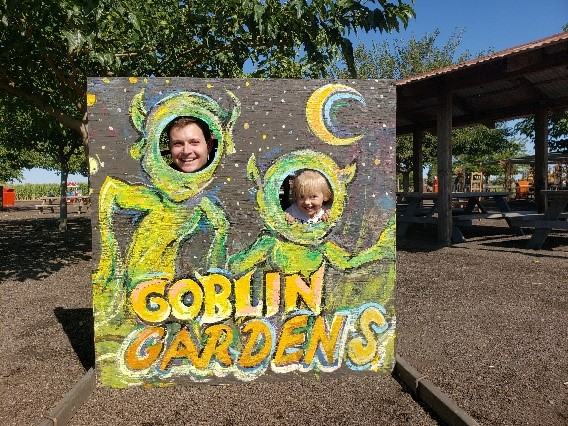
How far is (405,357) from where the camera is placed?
3.85 m

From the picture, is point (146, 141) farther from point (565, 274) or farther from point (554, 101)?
point (554, 101)

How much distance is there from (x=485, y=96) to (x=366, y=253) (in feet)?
34.9

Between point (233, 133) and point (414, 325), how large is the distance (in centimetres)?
264

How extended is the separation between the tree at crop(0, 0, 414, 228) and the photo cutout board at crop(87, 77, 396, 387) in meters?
2.03

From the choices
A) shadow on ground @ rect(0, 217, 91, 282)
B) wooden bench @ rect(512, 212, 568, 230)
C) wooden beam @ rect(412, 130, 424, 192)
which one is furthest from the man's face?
wooden beam @ rect(412, 130, 424, 192)

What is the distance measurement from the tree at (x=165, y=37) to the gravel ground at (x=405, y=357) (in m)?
2.84

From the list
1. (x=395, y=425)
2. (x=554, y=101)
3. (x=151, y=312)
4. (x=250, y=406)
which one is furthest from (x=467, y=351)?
(x=554, y=101)

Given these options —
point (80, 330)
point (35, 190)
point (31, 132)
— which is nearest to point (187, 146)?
point (80, 330)

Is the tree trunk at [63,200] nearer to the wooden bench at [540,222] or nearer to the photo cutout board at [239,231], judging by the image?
the wooden bench at [540,222]

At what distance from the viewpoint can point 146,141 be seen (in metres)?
3.22

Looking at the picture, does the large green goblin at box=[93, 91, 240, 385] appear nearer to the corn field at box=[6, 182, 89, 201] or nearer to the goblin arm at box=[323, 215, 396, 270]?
the goblin arm at box=[323, 215, 396, 270]

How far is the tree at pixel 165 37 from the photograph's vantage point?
18.2 feet

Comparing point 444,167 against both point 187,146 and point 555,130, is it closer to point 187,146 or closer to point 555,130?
point 187,146

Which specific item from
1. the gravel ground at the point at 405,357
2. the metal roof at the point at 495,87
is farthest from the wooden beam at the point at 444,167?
the gravel ground at the point at 405,357
